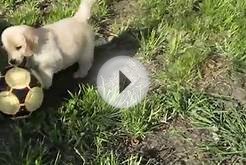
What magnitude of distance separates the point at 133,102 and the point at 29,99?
26.3 inches

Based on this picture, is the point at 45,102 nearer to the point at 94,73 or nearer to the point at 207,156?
the point at 94,73

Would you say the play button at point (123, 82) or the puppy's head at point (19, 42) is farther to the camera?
the play button at point (123, 82)

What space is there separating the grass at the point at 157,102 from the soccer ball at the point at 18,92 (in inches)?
6.2

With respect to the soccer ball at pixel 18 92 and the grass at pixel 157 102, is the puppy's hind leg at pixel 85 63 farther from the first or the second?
the soccer ball at pixel 18 92

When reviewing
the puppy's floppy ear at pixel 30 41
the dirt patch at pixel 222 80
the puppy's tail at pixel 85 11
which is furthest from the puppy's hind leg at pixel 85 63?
the dirt patch at pixel 222 80

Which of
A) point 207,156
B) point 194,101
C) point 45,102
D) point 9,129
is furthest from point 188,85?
point 9,129

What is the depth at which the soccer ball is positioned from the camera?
3213 mm

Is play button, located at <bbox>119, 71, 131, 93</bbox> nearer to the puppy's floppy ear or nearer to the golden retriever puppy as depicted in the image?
the golden retriever puppy

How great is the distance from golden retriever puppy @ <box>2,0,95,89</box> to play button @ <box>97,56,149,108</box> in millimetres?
158

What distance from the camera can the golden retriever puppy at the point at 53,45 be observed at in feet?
10.6

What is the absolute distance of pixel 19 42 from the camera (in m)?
3.20

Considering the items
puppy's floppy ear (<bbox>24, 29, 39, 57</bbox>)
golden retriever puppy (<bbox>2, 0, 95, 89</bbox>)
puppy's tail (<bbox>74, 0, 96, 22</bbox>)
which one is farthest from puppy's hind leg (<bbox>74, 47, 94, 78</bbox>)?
puppy's floppy ear (<bbox>24, 29, 39, 57</bbox>)

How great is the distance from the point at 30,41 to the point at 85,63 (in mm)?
582

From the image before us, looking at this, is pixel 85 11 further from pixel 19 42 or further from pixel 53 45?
pixel 19 42
